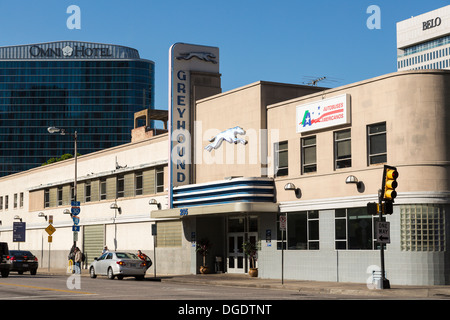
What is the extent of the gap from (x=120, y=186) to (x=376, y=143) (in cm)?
2419

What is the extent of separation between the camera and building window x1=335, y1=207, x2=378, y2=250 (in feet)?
103

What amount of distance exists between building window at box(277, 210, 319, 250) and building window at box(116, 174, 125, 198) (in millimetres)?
A: 17736

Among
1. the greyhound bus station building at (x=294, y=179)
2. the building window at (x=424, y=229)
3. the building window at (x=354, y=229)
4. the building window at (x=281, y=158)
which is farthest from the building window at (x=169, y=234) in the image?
the building window at (x=424, y=229)

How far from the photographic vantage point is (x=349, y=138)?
33.0 m

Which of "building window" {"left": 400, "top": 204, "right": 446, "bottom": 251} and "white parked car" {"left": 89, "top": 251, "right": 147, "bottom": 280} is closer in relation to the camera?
"building window" {"left": 400, "top": 204, "right": 446, "bottom": 251}

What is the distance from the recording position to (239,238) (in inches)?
1596

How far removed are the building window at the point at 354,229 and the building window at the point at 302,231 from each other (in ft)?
4.92

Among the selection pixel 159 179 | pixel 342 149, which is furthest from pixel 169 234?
pixel 342 149

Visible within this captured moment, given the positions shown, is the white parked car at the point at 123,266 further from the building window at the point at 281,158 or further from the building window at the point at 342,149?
the building window at the point at 342,149

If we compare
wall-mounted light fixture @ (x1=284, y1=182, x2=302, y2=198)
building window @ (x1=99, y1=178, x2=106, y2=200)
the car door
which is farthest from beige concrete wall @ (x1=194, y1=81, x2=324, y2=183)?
building window @ (x1=99, y1=178, x2=106, y2=200)

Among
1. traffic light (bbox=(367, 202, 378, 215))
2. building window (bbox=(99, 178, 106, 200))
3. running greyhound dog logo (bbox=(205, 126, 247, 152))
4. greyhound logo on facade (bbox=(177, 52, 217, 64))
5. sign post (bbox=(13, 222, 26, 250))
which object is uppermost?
greyhound logo on facade (bbox=(177, 52, 217, 64))

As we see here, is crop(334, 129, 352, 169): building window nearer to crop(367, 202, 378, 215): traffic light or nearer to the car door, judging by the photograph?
crop(367, 202, 378, 215): traffic light

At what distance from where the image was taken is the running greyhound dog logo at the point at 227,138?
38.7 m

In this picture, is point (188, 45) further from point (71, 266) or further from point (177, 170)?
point (71, 266)
